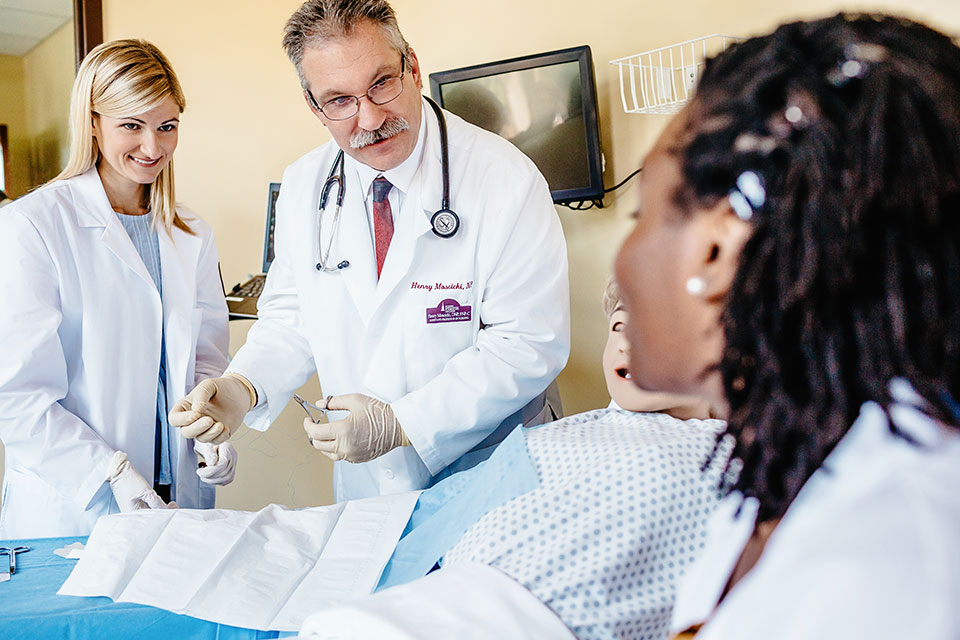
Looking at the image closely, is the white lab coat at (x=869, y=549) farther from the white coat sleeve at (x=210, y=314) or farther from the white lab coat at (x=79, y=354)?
the white coat sleeve at (x=210, y=314)

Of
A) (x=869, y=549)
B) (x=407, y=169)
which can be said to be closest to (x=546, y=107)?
(x=407, y=169)

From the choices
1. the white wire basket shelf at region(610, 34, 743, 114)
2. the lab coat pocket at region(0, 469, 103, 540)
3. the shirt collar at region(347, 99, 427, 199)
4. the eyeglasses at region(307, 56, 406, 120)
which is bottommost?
the lab coat pocket at region(0, 469, 103, 540)

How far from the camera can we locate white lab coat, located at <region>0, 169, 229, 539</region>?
1.54 meters

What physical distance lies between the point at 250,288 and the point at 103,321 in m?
1.03

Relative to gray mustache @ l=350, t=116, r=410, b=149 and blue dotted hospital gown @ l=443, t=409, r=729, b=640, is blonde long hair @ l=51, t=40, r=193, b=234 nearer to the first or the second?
gray mustache @ l=350, t=116, r=410, b=149

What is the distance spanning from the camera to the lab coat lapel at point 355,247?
1587 mm

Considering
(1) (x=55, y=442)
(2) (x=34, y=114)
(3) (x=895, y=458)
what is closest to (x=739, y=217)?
(3) (x=895, y=458)

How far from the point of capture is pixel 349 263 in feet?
5.28

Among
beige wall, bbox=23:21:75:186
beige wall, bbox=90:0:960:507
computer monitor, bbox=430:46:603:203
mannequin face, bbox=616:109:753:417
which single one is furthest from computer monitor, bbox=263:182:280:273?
mannequin face, bbox=616:109:753:417

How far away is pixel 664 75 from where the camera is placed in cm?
187

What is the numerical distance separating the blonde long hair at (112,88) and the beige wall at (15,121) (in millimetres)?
1096

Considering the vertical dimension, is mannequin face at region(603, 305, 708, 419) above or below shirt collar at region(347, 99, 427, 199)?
below

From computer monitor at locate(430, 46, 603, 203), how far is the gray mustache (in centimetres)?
64

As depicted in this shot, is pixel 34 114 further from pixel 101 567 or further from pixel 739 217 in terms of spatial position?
pixel 739 217
